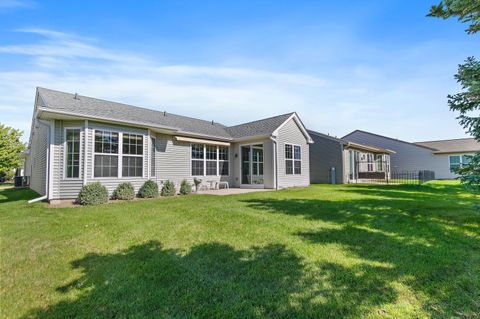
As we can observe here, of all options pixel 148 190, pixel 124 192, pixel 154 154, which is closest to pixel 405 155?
pixel 154 154

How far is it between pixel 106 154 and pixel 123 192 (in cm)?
182

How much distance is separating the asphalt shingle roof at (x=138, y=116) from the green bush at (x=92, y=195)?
2838mm

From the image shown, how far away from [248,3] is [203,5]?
1738 mm

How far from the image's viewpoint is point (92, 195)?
8570 mm

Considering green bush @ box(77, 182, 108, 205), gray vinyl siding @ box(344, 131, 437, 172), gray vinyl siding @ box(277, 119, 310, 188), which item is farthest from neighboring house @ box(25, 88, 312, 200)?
gray vinyl siding @ box(344, 131, 437, 172)

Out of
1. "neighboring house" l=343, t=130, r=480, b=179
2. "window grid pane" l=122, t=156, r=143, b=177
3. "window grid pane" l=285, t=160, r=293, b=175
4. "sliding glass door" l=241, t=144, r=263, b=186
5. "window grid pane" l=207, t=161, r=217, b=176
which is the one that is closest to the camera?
"window grid pane" l=122, t=156, r=143, b=177

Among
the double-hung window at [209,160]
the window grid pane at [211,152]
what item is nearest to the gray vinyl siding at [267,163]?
the double-hung window at [209,160]

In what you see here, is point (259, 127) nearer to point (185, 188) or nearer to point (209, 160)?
point (209, 160)

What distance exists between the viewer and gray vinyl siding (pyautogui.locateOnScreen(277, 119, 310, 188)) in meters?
14.5

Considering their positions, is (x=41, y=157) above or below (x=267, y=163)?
above

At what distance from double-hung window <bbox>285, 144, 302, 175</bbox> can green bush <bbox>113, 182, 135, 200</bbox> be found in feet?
31.0

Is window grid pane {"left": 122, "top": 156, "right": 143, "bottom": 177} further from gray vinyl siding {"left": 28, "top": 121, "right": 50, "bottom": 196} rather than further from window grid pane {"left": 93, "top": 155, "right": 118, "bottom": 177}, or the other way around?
gray vinyl siding {"left": 28, "top": 121, "right": 50, "bottom": 196}

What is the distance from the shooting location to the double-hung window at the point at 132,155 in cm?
1035

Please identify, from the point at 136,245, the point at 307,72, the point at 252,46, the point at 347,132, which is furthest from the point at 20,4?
the point at 347,132
